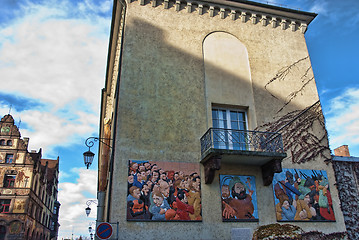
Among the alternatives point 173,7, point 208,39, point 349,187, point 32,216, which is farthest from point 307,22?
point 32,216

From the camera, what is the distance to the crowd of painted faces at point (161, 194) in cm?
1012

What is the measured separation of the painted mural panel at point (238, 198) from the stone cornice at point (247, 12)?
7.73 meters

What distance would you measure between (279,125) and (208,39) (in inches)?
195

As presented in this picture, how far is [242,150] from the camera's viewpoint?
10594 mm

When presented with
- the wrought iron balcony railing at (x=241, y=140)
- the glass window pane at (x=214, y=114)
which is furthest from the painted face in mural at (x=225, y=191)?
the glass window pane at (x=214, y=114)

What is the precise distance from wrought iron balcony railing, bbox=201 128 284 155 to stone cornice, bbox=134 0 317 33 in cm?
590

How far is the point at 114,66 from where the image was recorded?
17766mm

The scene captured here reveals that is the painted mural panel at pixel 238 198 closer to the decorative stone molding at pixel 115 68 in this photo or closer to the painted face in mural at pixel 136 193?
the painted face in mural at pixel 136 193

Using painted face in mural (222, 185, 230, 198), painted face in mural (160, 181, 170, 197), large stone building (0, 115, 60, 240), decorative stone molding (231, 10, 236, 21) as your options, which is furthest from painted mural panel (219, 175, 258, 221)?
large stone building (0, 115, 60, 240)

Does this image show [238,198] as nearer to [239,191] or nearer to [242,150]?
[239,191]

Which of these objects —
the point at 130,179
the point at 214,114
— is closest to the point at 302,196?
the point at 214,114

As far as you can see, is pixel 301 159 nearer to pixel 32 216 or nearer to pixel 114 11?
pixel 114 11

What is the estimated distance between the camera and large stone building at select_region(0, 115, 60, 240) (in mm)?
35094

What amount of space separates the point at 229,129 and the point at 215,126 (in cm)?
115
